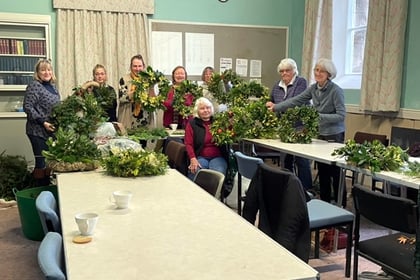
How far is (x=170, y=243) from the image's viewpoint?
5.30ft

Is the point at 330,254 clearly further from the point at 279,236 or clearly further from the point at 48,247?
the point at 48,247

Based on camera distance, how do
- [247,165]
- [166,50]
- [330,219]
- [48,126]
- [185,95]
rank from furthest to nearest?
[166,50] → [185,95] → [48,126] → [247,165] → [330,219]

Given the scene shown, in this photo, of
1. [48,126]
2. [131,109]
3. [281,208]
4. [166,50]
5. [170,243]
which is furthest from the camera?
[166,50]

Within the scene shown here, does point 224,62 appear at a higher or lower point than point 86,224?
higher

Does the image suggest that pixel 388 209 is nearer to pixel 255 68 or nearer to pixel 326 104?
pixel 326 104

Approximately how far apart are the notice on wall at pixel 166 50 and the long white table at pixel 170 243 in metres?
4.25

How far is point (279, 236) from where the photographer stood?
225 centimetres

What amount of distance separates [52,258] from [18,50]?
471cm

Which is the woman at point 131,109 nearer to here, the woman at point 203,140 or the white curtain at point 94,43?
the woman at point 203,140

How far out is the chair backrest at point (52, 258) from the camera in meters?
1.34

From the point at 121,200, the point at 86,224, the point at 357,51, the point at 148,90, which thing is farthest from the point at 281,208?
the point at 357,51

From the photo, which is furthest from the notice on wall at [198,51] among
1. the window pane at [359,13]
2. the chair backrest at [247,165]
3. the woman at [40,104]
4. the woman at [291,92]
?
the chair backrest at [247,165]

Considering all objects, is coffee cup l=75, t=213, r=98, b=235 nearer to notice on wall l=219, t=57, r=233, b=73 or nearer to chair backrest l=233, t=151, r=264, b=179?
chair backrest l=233, t=151, r=264, b=179

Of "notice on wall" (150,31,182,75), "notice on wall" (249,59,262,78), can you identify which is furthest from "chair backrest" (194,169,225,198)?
"notice on wall" (249,59,262,78)
